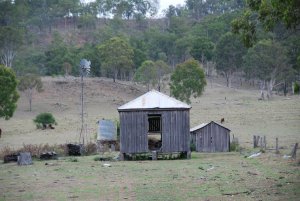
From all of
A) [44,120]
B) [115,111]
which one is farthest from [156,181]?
[115,111]

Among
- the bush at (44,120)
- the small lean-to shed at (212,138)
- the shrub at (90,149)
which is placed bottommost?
the shrub at (90,149)

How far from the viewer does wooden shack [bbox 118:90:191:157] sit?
Answer: 31.1 meters

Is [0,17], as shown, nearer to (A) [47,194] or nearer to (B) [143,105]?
(B) [143,105]

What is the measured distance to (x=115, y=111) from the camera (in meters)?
71.1

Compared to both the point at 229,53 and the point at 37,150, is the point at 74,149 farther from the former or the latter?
the point at 229,53

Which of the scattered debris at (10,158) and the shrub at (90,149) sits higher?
the shrub at (90,149)

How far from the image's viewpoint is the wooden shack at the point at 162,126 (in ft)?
102

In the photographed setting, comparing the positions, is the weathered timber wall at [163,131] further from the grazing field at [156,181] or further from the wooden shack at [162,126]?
the grazing field at [156,181]

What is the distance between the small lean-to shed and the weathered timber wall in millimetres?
4796

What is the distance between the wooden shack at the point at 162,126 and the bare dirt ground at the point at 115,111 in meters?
7.94

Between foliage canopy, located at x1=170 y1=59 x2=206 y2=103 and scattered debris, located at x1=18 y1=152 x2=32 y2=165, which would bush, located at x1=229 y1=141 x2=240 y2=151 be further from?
foliage canopy, located at x1=170 y1=59 x2=206 y2=103

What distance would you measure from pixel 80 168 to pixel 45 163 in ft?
11.0

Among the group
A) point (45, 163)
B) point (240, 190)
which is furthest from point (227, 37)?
point (240, 190)

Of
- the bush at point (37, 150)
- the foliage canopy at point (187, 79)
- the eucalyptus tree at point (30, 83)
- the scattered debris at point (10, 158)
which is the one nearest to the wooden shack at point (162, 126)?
the bush at point (37, 150)
